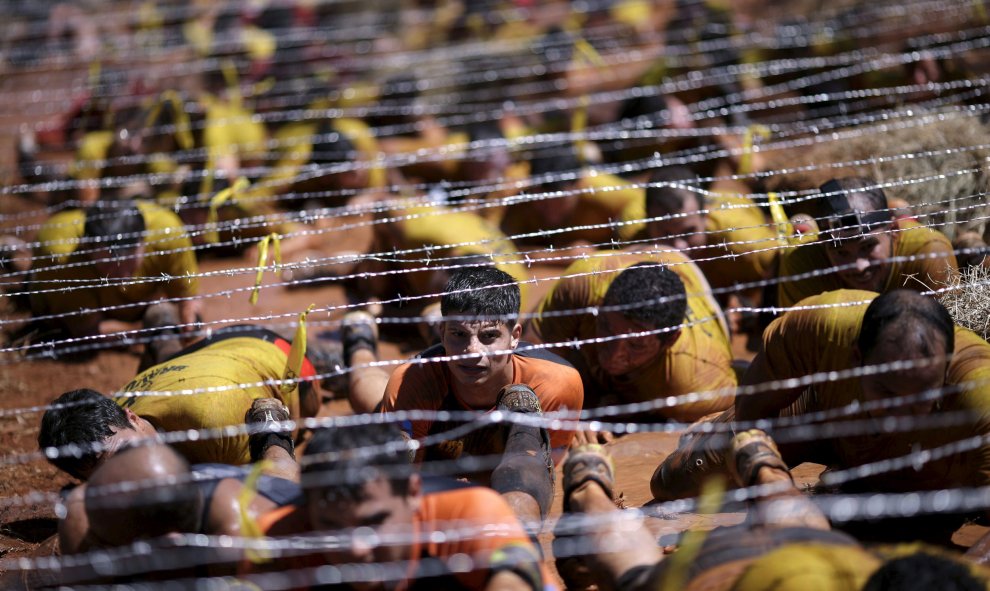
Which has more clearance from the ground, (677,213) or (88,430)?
(677,213)

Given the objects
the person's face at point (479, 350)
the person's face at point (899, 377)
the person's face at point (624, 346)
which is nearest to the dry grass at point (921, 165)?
the person's face at point (624, 346)

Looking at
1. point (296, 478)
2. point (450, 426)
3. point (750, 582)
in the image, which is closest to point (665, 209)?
point (450, 426)

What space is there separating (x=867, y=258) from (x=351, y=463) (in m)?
2.74

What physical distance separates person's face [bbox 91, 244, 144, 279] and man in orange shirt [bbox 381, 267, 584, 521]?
2.13 metres

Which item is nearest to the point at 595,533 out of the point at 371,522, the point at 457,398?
the point at 371,522

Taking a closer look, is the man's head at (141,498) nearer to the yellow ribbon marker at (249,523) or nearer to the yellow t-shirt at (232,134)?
the yellow ribbon marker at (249,523)

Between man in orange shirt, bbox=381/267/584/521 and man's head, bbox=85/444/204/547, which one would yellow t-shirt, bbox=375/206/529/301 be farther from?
man's head, bbox=85/444/204/547

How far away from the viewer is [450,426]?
4.19m

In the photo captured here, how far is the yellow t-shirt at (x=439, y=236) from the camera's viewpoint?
5816 millimetres

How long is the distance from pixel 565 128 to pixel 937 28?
3.16 meters

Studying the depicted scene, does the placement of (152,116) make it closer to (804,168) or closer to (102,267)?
(102,267)

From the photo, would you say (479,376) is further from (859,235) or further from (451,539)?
(859,235)

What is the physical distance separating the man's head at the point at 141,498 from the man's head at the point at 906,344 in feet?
7.12

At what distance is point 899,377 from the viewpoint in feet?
11.2
